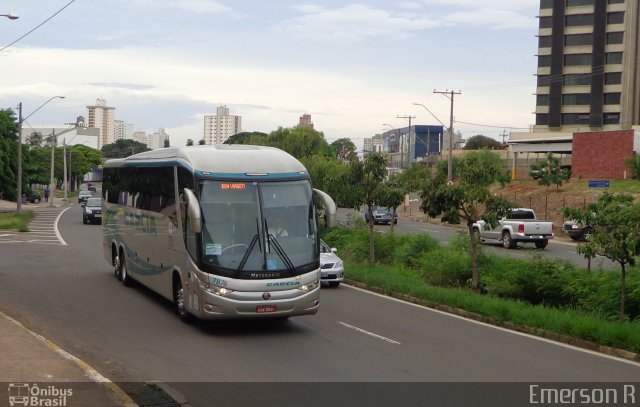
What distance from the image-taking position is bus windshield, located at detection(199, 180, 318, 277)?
1370cm

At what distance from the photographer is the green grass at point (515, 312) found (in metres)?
13.8

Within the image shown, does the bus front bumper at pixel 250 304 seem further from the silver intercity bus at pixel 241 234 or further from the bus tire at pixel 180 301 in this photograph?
the bus tire at pixel 180 301

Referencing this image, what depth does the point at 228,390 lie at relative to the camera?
10203 millimetres

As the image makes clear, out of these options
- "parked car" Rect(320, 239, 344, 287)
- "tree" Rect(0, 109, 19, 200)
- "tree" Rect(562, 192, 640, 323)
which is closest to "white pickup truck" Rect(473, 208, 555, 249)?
"parked car" Rect(320, 239, 344, 287)

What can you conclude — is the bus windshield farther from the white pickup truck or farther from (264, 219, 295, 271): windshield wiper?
the white pickup truck

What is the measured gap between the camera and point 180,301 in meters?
15.3

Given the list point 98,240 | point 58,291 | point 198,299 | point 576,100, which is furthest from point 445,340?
point 576,100

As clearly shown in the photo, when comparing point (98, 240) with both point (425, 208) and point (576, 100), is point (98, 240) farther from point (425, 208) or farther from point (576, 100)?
point (576, 100)

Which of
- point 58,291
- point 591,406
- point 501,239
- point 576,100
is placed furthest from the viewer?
point 576,100

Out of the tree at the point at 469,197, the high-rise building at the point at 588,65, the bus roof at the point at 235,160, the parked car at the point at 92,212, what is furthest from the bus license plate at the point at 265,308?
the high-rise building at the point at 588,65

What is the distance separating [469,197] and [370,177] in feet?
22.7

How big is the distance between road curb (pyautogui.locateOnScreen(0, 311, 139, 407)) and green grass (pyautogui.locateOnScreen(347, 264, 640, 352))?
8.53 metres

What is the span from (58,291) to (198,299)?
24.4ft

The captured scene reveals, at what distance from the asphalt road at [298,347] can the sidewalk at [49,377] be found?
0.56 meters
